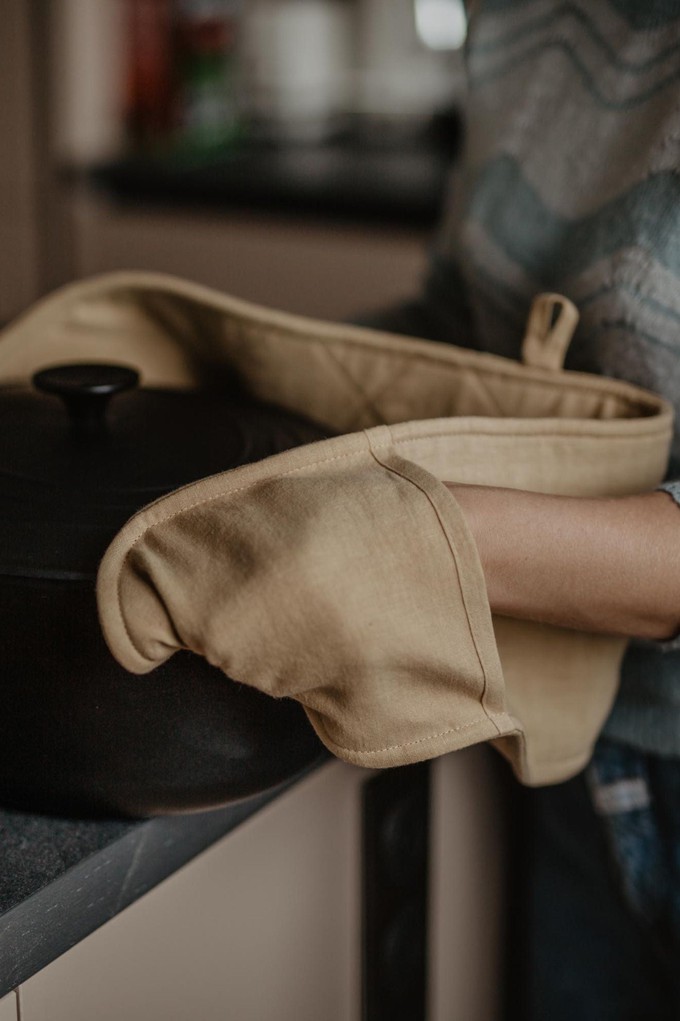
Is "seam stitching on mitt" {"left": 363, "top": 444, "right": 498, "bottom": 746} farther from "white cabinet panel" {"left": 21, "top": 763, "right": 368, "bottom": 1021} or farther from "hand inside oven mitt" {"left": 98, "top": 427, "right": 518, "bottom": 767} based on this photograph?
"white cabinet panel" {"left": 21, "top": 763, "right": 368, "bottom": 1021}

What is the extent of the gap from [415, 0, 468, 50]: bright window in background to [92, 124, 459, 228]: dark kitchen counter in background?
0.20 meters

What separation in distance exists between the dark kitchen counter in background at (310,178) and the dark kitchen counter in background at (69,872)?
1033 millimetres

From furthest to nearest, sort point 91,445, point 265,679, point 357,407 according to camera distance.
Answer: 1. point 357,407
2. point 91,445
3. point 265,679

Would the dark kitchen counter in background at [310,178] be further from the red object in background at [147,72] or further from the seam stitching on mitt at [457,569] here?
the seam stitching on mitt at [457,569]

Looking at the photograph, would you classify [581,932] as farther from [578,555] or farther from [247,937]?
[578,555]

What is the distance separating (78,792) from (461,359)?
0.28 metres

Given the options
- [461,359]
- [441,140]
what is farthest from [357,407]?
[441,140]

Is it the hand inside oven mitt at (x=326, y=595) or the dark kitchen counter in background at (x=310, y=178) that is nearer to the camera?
the hand inside oven mitt at (x=326, y=595)

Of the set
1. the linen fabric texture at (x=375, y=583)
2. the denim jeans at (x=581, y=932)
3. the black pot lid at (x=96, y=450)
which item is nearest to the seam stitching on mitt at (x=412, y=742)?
the linen fabric texture at (x=375, y=583)

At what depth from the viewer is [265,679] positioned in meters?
0.36

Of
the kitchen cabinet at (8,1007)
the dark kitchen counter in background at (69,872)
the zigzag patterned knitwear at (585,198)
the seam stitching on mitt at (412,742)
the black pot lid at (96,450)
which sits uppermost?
the zigzag patterned knitwear at (585,198)

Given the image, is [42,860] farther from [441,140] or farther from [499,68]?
[441,140]

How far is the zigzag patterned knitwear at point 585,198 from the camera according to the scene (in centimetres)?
53

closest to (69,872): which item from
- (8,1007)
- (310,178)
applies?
(8,1007)
